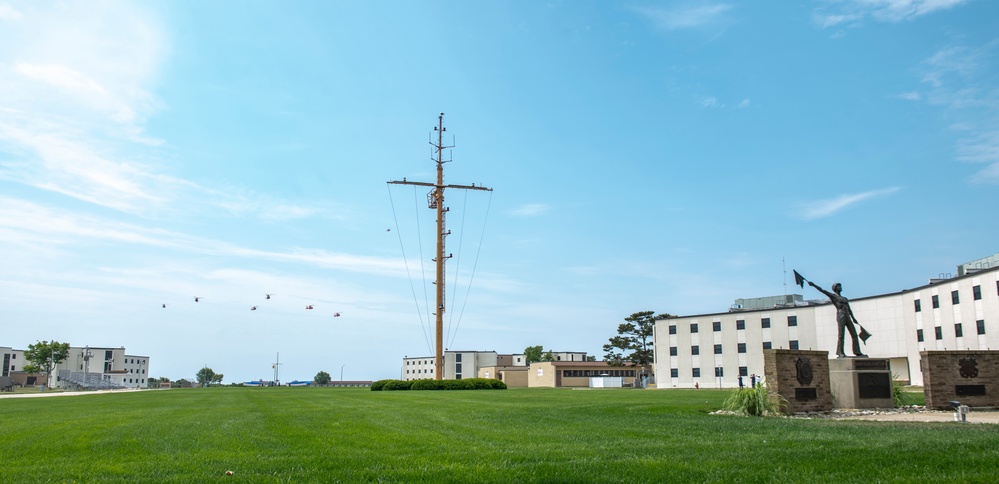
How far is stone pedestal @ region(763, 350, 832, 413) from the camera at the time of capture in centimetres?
2084

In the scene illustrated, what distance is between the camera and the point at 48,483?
8484mm

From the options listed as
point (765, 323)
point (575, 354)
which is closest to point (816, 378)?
point (765, 323)

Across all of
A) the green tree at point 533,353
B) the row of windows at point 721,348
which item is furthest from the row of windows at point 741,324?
the green tree at point 533,353

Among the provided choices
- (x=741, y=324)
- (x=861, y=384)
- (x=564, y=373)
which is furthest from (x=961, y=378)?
(x=564, y=373)

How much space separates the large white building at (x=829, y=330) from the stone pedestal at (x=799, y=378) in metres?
37.6

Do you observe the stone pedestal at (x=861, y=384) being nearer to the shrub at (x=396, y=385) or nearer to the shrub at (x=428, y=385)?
the shrub at (x=428, y=385)

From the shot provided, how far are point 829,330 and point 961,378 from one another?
5278cm

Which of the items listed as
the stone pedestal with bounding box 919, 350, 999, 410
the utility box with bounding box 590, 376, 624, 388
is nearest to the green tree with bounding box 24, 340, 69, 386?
the utility box with bounding box 590, 376, 624, 388

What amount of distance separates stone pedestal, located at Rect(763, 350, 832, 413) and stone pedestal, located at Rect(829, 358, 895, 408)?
4.50ft

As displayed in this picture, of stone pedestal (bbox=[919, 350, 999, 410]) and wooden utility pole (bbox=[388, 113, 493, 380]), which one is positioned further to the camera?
wooden utility pole (bbox=[388, 113, 493, 380])

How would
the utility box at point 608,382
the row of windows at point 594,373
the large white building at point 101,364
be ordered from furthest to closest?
the large white building at point 101,364 < the row of windows at point 594,373 < the utility box at point 608,382

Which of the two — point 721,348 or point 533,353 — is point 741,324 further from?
point 533,353

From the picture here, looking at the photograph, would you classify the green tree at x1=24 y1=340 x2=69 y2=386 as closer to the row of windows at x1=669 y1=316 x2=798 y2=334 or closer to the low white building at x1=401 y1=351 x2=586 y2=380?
the low white building at x1=401 y1=351 x2=586 y2=380

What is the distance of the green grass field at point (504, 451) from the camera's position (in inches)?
349
